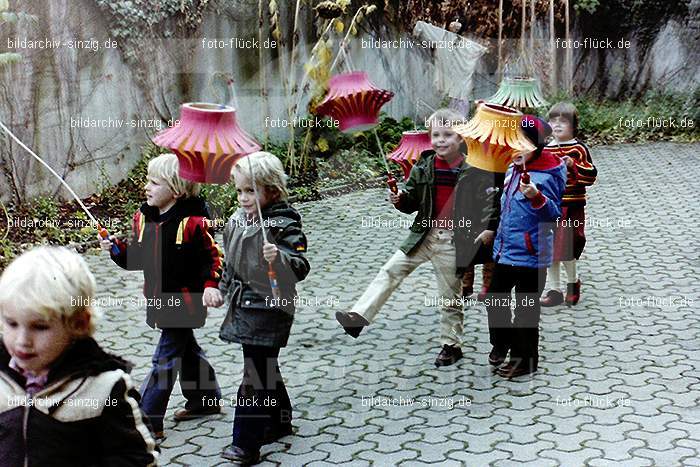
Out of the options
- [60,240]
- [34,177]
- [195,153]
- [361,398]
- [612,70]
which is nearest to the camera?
[195,153]

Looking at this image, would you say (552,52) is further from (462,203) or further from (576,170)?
(462,203)

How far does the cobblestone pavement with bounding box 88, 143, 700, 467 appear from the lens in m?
5.53

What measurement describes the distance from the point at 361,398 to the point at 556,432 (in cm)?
120

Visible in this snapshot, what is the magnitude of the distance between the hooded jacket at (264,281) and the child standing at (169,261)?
229 millimetres

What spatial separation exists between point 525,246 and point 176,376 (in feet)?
7.45

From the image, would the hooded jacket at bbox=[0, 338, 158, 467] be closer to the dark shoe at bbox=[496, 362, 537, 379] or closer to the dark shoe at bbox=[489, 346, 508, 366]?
the dark shoe at bbox=[496, 362, 537, 379]

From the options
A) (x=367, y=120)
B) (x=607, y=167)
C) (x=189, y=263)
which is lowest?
(x=607, y=167)

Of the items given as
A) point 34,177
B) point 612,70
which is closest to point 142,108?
point 34,177

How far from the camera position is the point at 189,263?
5613mm

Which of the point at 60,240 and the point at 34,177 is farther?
the point at 34,177

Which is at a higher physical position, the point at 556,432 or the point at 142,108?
the point at 142,108

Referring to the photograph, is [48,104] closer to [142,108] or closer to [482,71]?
[142,108]

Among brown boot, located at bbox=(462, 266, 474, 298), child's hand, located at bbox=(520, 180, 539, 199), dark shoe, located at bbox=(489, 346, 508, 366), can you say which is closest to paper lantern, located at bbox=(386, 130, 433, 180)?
child's hand, located at bbox=(520, 180, 539, 199)

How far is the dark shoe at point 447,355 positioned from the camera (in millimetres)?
6832
